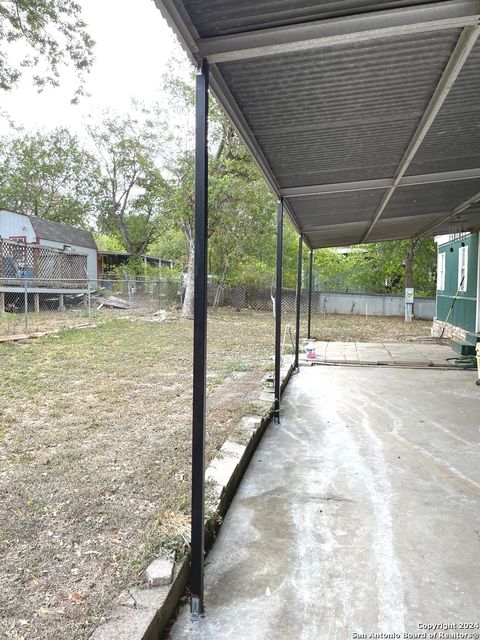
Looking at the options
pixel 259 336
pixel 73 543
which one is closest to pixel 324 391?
pixel 73 543

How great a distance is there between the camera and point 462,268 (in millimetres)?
8695

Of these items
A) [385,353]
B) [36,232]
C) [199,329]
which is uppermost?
[36,232]

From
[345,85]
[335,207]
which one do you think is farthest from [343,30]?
[335,207]

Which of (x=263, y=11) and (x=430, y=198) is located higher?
(x=430, y=198)

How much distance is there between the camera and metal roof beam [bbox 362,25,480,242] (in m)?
1.72

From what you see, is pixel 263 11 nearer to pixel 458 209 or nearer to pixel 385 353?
pixel 458 209

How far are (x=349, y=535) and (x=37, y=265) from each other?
14.5 m

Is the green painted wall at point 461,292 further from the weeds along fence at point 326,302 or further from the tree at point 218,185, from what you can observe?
the weeds along fence at point 326,302

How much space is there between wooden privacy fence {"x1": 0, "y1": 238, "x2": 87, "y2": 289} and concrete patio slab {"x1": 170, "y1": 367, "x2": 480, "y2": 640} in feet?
31.9

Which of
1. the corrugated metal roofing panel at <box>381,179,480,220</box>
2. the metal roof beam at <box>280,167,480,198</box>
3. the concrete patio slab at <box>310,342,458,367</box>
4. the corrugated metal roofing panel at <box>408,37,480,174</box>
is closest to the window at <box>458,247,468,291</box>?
the concrete patio slab at <box>310,342,458,367</box>

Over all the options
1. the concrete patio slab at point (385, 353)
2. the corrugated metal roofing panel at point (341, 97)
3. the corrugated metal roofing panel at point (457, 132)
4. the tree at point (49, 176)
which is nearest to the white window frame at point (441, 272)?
the concrete patio slab at point (385, 353)

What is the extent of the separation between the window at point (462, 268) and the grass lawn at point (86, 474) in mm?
4673

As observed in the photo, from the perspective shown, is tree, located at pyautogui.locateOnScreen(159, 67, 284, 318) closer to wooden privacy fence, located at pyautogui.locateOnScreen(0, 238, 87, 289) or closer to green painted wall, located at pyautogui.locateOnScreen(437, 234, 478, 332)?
wooden privacy fence, located at pyautogui.locateOnScreen(0, 238, 87, 289)

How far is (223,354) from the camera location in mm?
7863
